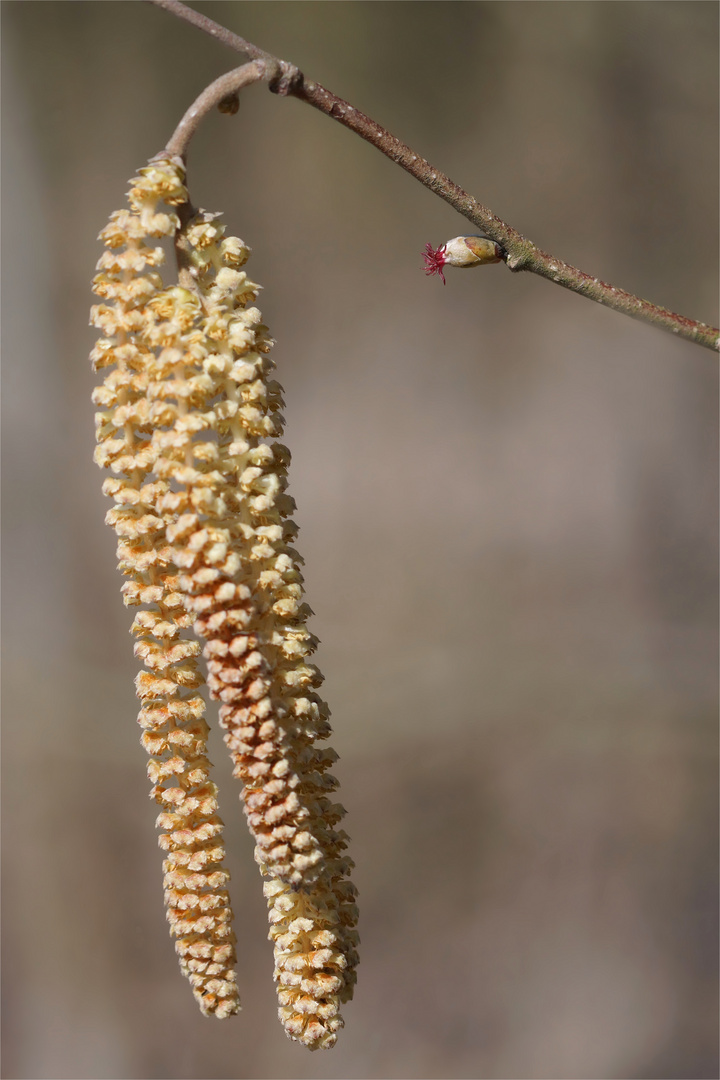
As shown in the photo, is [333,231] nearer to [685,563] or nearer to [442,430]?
[442,430]

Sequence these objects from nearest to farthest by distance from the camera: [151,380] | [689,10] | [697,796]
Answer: [151,380], [689,10], [697,796]

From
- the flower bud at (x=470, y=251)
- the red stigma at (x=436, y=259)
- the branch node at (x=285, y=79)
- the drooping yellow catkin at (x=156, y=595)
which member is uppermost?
the branch node at (x=285, y=79)

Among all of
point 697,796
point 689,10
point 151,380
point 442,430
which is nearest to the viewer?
point 151,380

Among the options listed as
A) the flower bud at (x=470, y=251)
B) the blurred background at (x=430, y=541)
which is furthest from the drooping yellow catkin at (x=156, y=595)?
the blurred background at (x=430, y=541)

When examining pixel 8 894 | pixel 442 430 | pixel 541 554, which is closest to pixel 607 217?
pixel 442 430

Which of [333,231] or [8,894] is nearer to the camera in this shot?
[333,231]

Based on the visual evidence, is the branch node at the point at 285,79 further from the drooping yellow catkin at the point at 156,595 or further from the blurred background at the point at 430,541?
the blurred background at the point at 430,541

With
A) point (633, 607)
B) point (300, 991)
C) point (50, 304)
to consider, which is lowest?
point (300, 991)
